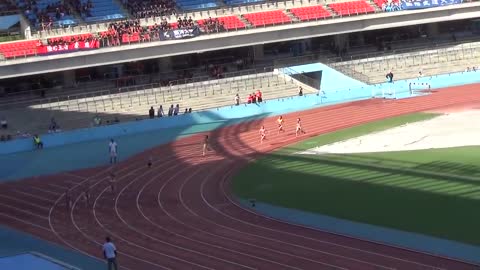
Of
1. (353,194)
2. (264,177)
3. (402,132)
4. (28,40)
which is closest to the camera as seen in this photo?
(353,194)

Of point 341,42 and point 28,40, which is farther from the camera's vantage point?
point 341,42

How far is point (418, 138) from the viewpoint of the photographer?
31203mm

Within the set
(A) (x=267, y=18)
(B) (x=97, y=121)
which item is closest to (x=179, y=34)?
(A) (x=267, y=18)

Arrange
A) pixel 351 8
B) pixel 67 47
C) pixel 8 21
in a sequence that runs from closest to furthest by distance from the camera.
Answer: pixel 67 47 < pixel 8 21 < pixel 351 8

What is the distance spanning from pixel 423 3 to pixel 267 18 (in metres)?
10.1

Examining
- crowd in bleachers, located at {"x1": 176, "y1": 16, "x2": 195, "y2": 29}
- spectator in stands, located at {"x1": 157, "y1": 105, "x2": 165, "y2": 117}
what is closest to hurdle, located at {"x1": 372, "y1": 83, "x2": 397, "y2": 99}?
crowd in bleachers, located at {"x1": 176, "y1": 16, "x2": 195, "y2": 29}

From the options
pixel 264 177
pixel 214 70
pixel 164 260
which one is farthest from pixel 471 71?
pixel 164 260

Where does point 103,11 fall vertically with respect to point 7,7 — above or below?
below

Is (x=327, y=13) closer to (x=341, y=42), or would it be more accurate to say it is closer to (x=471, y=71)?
(x=341, y=42)

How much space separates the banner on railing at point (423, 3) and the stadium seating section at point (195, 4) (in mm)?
11742

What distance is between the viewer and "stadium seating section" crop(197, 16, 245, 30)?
1900 inches

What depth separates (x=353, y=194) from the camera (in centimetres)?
2280

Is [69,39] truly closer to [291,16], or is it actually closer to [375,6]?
[291,16]

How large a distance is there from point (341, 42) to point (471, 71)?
9723 mm
